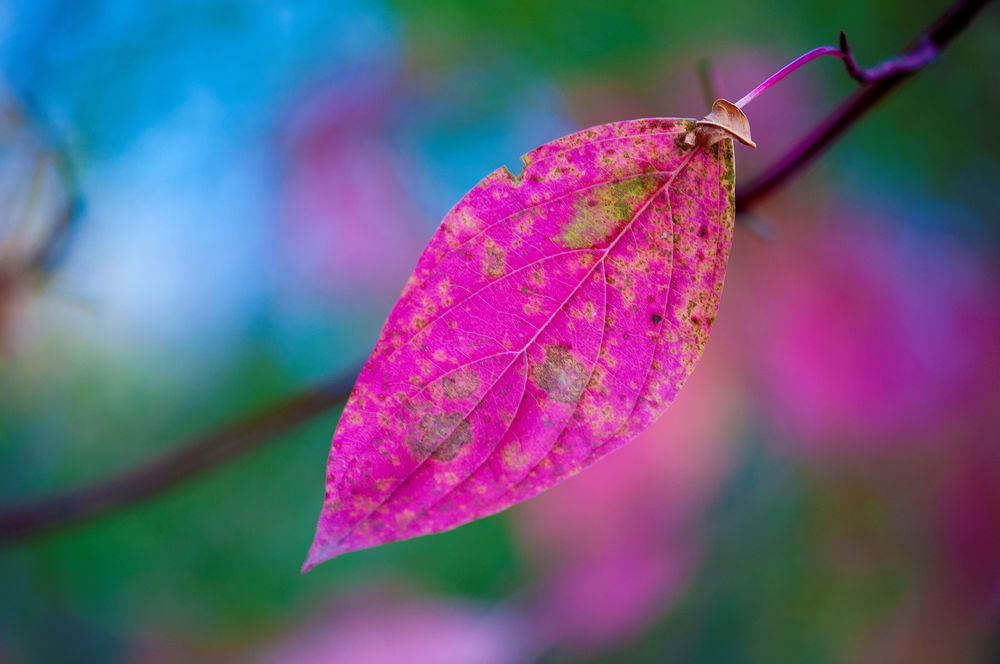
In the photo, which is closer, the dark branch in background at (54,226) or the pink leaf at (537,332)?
the pink leaf at (537,332)

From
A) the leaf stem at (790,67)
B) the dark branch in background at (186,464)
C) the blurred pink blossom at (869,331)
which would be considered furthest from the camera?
the blurred pink blossom at (869,331)

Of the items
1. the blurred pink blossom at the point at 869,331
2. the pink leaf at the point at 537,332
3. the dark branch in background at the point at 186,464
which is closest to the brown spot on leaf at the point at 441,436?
the pink leaf at the point at 537,332

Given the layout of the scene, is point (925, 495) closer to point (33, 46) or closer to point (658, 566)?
point (658, 566)

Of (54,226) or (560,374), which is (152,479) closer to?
(54,226)

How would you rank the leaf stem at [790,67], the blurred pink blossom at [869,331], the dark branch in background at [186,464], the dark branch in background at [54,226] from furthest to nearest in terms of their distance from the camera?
Answer: the blurred pink blossom at [869,331] < the dark branch in background at [54,226] < the dark branch in background at [186,464] < the leaf stem at [790,67]

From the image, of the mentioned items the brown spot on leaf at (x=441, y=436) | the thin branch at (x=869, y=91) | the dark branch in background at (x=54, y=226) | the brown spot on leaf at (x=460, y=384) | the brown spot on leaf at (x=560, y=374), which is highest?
the dark branch in background at (x=54, y=226)

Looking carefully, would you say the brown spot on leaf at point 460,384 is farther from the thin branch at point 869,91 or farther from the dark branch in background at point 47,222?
the dark branch in background at point 47,222

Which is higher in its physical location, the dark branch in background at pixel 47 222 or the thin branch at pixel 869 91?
the dark branch in background at pixel 47 222

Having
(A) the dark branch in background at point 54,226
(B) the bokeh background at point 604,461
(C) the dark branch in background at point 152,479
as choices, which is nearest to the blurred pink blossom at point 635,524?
(B) the bokeh background at point 604,461
